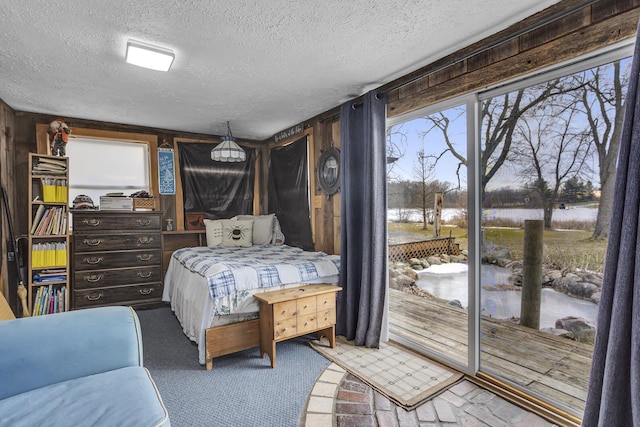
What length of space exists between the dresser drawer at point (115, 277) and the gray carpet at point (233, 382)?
3.04 feet

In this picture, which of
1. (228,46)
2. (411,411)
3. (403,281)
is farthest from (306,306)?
(228,46)

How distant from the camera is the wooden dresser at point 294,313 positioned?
2377 mm

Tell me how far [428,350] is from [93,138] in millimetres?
A: 4360

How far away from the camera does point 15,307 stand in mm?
3320

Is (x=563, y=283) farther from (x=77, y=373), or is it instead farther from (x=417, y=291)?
(x=77, y=373)

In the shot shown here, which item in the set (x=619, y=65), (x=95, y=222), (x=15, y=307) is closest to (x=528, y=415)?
(x=619, y=65)

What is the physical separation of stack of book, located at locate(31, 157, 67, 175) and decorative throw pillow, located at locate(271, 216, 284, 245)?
7.88 feet

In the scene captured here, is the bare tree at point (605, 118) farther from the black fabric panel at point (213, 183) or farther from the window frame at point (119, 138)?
the window frame at point (119, 138)

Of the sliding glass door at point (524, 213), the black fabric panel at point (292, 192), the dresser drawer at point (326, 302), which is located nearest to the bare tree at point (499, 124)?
the sliding glass door at point (524, 213)

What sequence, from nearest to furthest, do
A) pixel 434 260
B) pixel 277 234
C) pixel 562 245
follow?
pixel 562 245
pixel 434 260
pixel 277 234

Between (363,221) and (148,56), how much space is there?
2.09 m

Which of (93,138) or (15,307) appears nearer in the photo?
(15,307)

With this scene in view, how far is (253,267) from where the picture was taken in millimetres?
2619

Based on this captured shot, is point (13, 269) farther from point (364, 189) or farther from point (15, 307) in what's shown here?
point (364, 189)
